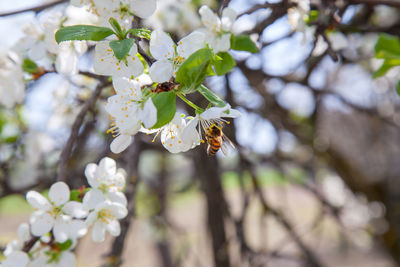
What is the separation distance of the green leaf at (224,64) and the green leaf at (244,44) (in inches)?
1.2

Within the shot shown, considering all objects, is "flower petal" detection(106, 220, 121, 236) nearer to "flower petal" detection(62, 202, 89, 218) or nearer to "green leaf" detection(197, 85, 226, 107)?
"flower petal" detection(62, 202, 89, 218)

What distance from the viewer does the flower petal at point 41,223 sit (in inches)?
27.0

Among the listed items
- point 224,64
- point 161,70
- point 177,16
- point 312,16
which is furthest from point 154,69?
point 177,16

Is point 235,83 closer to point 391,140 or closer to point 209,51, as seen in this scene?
point 209,51

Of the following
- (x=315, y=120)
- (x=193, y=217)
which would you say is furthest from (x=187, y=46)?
(x=193, y=217)

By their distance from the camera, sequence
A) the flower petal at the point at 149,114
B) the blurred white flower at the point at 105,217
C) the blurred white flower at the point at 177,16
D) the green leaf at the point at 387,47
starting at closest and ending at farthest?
the flower petal at the point at 149,114
the blurred white flower at the point at 105,217
the green leaf at the point at 387,47
the blurred white flower at the point at 177,16

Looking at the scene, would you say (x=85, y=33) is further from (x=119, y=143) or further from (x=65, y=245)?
(x=65, y=245)

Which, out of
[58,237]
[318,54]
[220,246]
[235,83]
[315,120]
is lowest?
[220,246]

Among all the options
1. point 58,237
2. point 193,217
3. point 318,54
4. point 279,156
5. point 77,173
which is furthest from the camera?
point 193,217

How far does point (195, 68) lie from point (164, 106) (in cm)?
7

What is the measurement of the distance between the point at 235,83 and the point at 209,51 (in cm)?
94

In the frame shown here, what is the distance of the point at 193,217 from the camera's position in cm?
630

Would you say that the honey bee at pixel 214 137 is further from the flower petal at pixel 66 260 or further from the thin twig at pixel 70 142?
the flower petal at pixel 66 260

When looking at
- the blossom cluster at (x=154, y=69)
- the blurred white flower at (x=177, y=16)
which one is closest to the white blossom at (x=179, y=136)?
the blossom cluster at (x=154, y=69)
